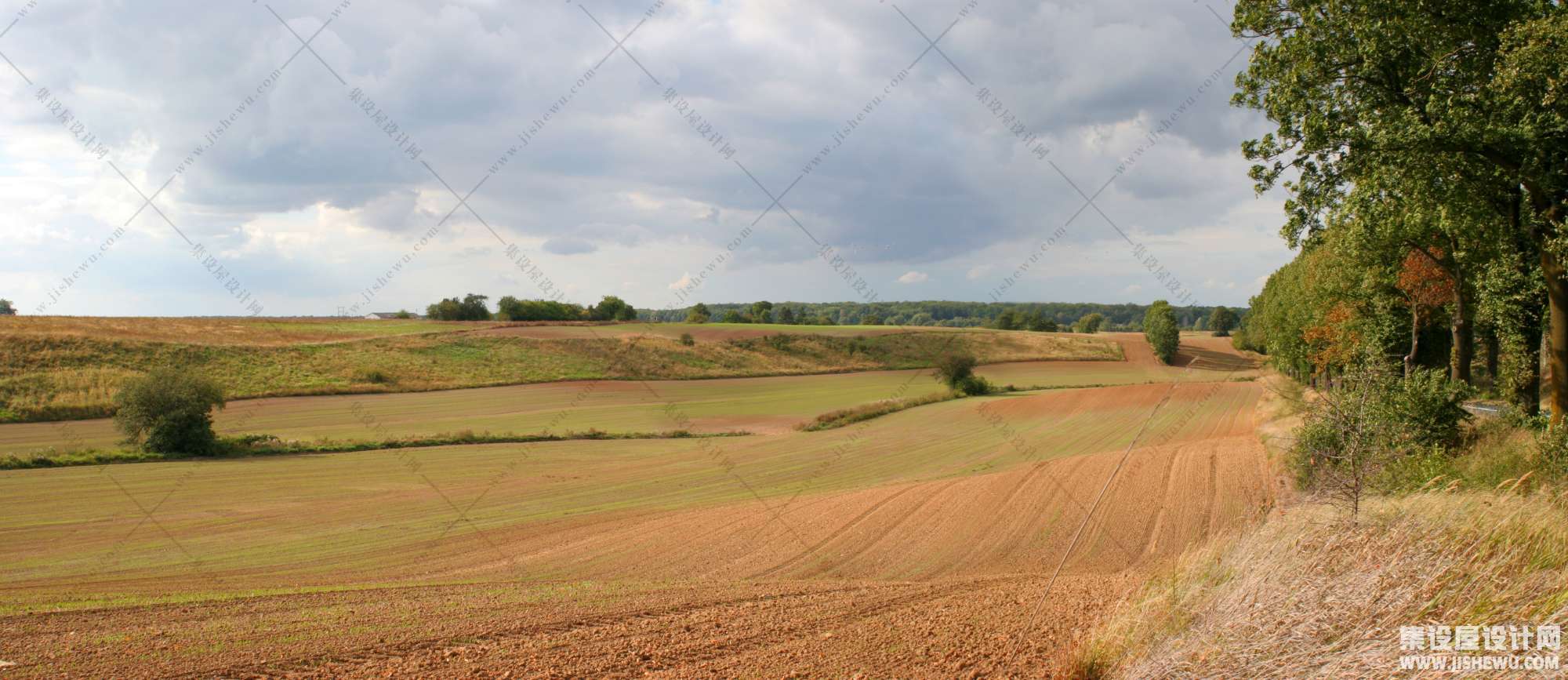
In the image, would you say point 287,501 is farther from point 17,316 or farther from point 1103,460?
point 17,316

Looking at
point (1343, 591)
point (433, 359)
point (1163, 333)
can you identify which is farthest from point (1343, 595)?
point (1163, 333)

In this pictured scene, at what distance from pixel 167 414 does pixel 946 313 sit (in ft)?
353

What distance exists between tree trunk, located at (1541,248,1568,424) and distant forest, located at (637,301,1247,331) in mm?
91320

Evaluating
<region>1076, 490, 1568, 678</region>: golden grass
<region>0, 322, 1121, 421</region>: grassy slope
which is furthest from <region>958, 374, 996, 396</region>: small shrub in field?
<region>1076, 490, 1568, 678</region>: golden grass

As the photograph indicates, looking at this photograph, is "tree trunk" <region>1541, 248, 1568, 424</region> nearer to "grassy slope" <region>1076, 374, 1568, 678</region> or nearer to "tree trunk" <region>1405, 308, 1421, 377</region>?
"grassy slope" <region>1076, 374, 1568, 678</region>

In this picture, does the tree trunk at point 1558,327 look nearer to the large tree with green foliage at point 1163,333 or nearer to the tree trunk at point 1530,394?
the tree trunk at point 1530,394

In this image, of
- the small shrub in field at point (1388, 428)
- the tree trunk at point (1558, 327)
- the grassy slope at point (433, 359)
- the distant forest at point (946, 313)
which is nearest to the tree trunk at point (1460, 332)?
the tree trunk at point (1558, 327)

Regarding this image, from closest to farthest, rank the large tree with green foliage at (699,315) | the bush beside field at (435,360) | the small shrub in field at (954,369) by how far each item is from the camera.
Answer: the bush beside field at (435,360)
the small shrub in field at (954,369)
the large tree with green foliage at (699,315)

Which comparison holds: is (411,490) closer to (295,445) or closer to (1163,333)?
(295,445)

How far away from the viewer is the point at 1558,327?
14961mm

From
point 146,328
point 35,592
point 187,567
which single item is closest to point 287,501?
point 187,567

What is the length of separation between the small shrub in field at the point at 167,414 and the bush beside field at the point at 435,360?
8330 mm

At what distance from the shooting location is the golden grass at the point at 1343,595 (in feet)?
17.0

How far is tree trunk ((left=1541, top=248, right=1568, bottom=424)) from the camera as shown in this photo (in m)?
14.7
